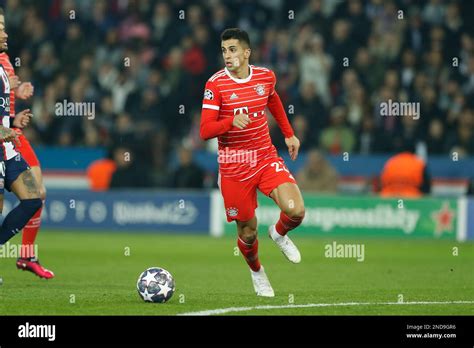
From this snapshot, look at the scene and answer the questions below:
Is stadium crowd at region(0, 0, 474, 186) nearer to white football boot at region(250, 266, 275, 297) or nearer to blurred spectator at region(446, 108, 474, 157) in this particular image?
blurred spectator at region(446, 108, 474, 157)

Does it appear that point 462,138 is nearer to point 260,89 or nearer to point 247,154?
point 260,89

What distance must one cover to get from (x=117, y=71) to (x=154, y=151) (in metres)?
2.11

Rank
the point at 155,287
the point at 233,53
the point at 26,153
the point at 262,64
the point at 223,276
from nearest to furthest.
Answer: the point at 155,287 < the point at 233,53 < the point at 26,153 < the point at 223,276 < the point at 262,64

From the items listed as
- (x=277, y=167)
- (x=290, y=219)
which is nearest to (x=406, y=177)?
(x=277, y=167)

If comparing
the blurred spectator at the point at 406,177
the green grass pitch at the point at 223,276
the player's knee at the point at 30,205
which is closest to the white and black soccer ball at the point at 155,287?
the green grass pitch at the point at 223,276

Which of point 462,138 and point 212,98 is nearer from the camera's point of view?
point 212,98

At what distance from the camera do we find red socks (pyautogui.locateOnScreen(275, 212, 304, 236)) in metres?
10.6

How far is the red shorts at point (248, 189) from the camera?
10641 mm

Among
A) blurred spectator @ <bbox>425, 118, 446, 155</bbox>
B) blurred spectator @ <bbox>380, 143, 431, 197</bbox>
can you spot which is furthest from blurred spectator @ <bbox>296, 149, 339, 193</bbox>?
blurred spectator @ <bbox>425, 118, 446, 155</bbox>

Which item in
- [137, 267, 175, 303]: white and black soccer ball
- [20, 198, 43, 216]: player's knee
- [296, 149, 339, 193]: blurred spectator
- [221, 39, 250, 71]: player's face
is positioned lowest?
[137, 267, 175, 303]: white and black soccer ball

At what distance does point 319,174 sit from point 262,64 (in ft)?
9.71

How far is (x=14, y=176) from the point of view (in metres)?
10.7

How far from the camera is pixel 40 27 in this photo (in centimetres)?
2333
